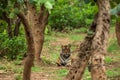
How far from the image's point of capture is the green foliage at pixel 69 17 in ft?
69.9

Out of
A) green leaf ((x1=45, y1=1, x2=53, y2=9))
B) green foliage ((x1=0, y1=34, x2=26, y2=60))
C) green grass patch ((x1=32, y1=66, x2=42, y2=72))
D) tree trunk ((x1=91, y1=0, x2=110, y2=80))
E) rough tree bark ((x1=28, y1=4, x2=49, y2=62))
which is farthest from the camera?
green foliage ((x1=0, y1=34, x2=26, y2=60))

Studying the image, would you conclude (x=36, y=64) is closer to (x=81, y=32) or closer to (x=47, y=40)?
(x=47, y=40)

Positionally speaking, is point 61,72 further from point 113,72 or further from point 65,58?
point 65,58

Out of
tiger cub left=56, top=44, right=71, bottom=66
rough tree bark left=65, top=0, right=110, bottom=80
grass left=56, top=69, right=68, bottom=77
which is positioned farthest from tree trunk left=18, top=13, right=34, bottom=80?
tiger cub left=56, top=44, right=71, bottom=66

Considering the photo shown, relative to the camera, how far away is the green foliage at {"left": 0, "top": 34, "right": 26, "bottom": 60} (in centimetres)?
1132

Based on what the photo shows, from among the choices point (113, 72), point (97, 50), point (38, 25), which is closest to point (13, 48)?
point (38, 25)

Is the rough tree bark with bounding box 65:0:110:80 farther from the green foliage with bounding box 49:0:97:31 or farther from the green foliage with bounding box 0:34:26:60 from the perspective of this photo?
the green foliage with bounding box 49:0:97:31

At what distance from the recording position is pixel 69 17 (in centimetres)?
2181

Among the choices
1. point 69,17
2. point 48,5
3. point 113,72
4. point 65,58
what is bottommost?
point 113,72

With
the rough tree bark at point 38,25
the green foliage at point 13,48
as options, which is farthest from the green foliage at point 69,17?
the rough tree bark at point 38,25

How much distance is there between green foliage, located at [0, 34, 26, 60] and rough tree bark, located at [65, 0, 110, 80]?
6.76 metres

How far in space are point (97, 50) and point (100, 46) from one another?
0.19 feet

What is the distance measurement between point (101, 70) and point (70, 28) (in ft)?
58.7

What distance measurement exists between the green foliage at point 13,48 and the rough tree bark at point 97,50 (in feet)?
22.2
